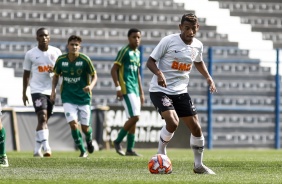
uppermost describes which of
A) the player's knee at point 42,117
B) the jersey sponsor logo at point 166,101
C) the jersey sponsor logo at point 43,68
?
the jersey sponsor logo at point 43,68

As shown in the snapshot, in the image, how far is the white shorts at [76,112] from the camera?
15.0 m

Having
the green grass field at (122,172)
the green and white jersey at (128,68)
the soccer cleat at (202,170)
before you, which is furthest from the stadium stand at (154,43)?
the soccer cleat at (202,170)

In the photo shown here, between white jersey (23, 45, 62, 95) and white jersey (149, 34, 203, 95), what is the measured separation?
4.90 metres

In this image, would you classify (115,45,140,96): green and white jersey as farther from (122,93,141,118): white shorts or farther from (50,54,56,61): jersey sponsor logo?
(50,54,56,61): jersey sponsor logo

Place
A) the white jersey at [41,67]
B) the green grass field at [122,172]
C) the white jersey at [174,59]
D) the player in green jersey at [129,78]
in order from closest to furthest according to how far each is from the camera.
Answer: the green grass field at [122,172], the white jersey at [174,59], the white jersey at [41,67], the player in green jersey at [129,78]

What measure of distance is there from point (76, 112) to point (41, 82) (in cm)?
94

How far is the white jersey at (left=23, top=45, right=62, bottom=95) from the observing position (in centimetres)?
1560

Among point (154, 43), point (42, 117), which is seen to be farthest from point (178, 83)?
point (154, 43)

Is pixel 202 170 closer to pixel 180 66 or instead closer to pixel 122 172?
pixel 122 172

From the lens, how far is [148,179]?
9.48m

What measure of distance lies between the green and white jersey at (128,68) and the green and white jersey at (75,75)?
1.51m

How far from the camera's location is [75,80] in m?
15.0

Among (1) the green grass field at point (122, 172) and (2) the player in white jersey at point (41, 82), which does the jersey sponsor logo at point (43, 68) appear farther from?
(1) the green grass field at point (122, 172)

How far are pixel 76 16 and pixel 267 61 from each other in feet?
17.6
